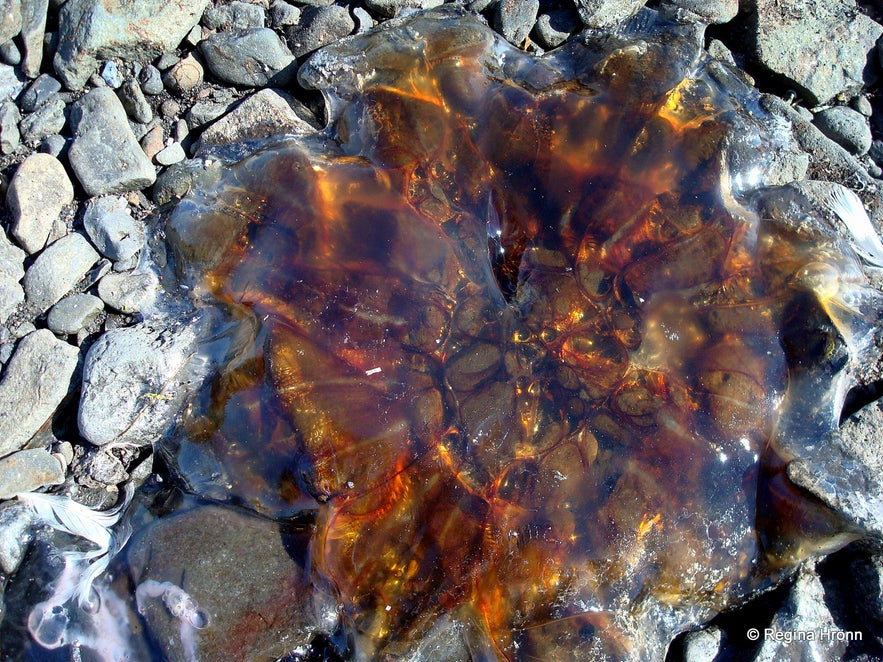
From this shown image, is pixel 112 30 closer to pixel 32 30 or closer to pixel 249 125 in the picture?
pixel 32 30

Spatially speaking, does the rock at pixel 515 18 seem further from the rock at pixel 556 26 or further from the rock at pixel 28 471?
the rock at pixel 28 471

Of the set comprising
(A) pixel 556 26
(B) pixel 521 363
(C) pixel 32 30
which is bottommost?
(B) pixel 521 363

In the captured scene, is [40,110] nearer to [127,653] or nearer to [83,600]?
[83,600]

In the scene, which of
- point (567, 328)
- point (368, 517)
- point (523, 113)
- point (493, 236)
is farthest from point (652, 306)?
point (368, 517)

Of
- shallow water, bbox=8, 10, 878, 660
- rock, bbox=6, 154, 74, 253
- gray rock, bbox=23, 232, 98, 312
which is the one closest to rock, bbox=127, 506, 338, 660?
shallow water, bbox=8, 10, 878, 660

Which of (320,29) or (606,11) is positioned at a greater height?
(606,11)

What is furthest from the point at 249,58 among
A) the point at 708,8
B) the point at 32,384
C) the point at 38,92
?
the point at 708,8

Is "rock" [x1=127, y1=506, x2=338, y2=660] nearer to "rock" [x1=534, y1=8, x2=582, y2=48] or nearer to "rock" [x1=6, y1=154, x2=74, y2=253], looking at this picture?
"rock" [x1=6, y1=154, x2=74, y2=253]

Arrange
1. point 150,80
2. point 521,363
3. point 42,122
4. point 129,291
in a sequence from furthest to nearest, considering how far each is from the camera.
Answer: point 150,80, point 42,122, point 129,291, point 521,363
